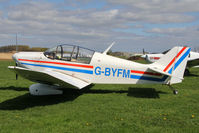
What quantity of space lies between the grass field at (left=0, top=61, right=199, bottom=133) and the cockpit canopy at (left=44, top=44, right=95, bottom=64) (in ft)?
4.73

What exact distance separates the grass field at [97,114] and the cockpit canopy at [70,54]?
144 cm

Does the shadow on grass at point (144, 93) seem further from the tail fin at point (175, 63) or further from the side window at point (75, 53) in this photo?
the side window at point (75, 53)

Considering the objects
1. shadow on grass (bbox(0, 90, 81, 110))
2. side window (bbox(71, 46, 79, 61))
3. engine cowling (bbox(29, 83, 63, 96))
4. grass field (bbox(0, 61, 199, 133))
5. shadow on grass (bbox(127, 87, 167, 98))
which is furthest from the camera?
side window (bbox(71, 46, 79, 61))

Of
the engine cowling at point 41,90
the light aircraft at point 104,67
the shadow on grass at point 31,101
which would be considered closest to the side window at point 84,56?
the light aircraft at point 104,67

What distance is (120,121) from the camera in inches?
173

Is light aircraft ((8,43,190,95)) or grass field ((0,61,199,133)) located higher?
light aircraft ((8,43,190,95))

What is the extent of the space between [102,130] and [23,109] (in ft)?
8.85

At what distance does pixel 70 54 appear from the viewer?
7309 millimetres

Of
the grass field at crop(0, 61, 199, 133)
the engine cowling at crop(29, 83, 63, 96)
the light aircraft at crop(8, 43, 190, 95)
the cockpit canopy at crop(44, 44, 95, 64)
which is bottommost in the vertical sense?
the grass field at crop(0, 61, 199, 133)

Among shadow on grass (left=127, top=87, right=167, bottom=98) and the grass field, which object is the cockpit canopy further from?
shadow on grass (left=127, top=87, right=167, bottom=98)

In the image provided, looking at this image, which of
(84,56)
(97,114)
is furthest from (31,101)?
(97,114)

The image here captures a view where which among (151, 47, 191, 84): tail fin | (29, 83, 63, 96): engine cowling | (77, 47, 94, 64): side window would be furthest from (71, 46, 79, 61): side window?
(151, 47, 191, 84): tail fin

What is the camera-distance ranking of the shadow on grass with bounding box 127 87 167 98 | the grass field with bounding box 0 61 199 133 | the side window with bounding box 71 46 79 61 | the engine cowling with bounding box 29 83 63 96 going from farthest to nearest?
the side window with bounding box 71 46 79 61
the shadow on grass with bounding box 127 87 167 98
the engine cowling with bounding box 29 83 63 96
the grass field with bounding box 0 61 199 133

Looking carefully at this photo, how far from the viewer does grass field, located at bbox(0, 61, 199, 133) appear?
399cm
